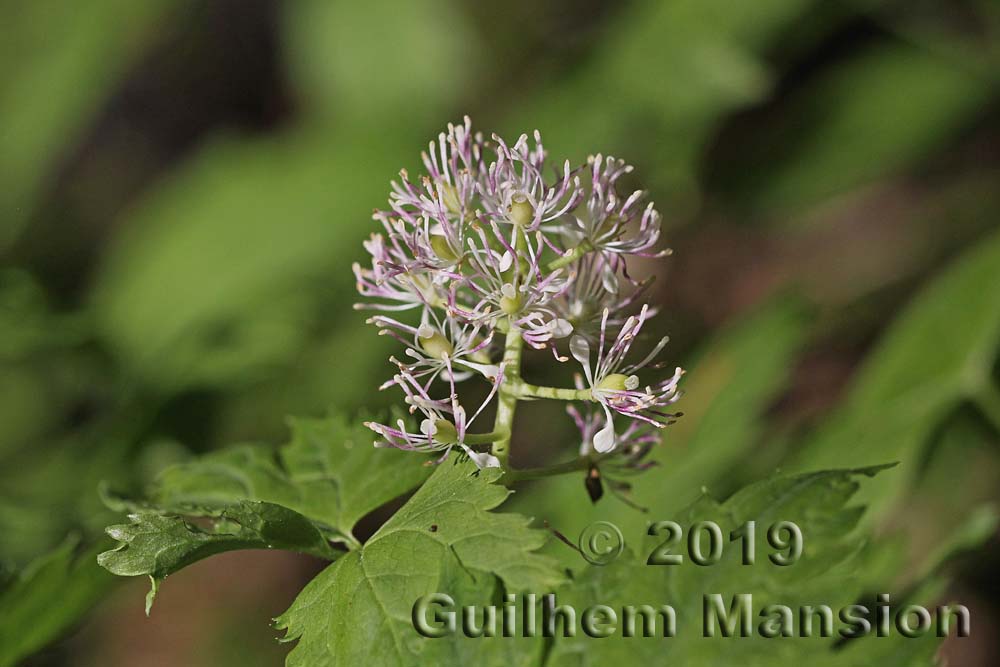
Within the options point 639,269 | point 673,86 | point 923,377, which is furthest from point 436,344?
point 639,269

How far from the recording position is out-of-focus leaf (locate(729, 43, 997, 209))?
3.67 meters

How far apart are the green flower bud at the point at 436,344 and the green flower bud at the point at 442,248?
4.8 inches

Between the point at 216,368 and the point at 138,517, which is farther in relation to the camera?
the point at 216,368

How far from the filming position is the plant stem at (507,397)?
1.40 m

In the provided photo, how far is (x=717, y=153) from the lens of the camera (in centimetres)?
423

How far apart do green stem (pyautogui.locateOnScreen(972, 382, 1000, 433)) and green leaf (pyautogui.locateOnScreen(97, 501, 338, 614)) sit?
6.44ft

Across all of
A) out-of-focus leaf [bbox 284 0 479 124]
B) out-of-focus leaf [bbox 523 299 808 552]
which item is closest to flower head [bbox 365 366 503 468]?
out-of-focus leaf [bbox 523 299 808 552]

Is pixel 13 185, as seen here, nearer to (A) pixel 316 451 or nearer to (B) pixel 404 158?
(B) pixel 404 158

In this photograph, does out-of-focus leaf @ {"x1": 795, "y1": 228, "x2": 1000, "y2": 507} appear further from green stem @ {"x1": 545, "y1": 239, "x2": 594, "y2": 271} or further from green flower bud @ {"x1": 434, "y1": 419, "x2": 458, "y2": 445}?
green flower bud @ {"x1": 434, "y1": 419, "x2": 458, "y2": 445}

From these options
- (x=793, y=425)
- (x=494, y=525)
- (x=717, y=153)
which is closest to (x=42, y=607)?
(x=494, y=525)

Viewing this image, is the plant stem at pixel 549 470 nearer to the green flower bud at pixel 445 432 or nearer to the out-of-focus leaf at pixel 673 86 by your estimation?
the green flower bud at pixel 445 432

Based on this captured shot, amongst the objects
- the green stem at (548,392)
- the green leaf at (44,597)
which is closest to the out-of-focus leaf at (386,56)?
the green leaf at (44,597)

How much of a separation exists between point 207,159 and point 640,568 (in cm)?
379

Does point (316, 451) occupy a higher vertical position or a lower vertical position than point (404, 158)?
lower
